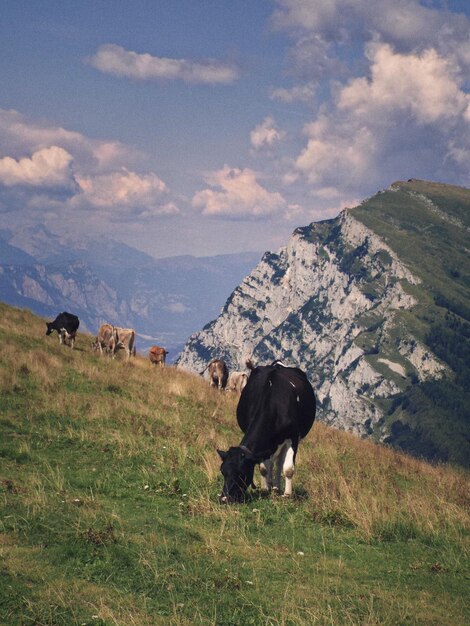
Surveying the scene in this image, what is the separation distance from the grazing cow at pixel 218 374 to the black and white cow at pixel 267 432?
63.8ft

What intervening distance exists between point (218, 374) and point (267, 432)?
71.3 ft

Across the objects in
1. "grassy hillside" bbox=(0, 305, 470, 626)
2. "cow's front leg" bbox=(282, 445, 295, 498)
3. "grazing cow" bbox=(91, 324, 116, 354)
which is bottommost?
"grassy hillside" bbox=(0, 305, 470, 626)

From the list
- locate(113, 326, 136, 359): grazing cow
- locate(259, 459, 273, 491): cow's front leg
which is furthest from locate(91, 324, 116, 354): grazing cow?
locate(259, 459, 273, 491): cow's front leg

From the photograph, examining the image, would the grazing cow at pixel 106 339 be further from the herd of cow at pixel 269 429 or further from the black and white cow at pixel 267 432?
the black and white cow at pixel 267 432

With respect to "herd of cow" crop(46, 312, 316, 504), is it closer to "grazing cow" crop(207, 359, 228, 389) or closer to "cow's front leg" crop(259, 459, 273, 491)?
"cow's front leg" crop(259, 459, 273, 491)

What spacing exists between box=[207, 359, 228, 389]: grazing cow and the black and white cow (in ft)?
63.8

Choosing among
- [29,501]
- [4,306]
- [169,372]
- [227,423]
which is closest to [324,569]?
[29,501]

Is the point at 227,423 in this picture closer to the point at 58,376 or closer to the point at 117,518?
the point at 58,376

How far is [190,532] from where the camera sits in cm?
1045

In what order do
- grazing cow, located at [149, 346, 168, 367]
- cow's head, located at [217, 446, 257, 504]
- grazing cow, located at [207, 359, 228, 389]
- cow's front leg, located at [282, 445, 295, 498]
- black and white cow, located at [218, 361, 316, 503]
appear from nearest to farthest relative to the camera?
1. cow's head, located at [217, 446, 257, 504]
2. black and white cow, located at [218, 361, 316, 503]
3. cow's front leg, located at [282, 445, 295, 498]
4. grazing cow, located at [207, 359, 228, 389]
5. grazing cow, located at [149, 346, 168, 367]

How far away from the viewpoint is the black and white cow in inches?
506

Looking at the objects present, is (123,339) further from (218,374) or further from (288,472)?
(288,472)

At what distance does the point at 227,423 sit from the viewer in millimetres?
22500

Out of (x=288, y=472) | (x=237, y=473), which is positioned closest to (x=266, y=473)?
(x=288, y=472)
